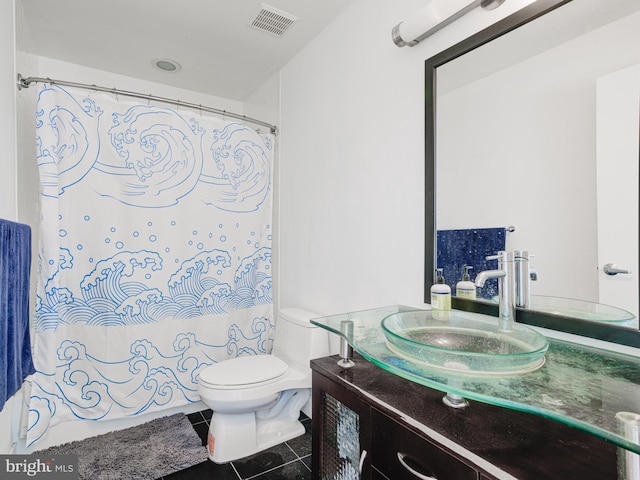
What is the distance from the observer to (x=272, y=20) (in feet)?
6.40

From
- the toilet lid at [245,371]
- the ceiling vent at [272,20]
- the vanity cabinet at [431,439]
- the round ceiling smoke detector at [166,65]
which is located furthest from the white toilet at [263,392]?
the round ceiling smoke detector at [166,65]

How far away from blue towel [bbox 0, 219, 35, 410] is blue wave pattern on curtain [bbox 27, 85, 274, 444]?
47 centimetres

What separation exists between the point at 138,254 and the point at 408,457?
1.83 m

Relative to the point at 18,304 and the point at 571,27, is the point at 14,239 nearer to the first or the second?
the point at 18,304

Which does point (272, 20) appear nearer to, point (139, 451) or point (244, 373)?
point (244, 373)

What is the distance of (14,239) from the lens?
3.98ft

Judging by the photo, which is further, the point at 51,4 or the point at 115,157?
the point at 115,157

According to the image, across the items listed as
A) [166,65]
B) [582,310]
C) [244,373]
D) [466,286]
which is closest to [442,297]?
[466,286]

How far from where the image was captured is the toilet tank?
1906 mm

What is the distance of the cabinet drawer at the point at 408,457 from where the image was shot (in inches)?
29.5

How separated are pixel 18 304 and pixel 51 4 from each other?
5.50 feet

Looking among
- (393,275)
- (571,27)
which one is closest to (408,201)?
(393,275)

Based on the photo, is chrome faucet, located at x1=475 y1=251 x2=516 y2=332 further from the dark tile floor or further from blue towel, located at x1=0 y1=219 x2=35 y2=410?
blue towel, located at x1=0 y1=219 x2=35 y2=410

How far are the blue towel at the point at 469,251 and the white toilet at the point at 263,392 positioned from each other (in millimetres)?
881
